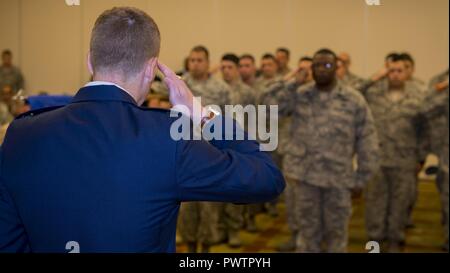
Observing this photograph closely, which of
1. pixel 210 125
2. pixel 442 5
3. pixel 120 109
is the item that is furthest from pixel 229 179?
pixel 442 5

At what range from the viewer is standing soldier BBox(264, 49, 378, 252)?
4.32 metres

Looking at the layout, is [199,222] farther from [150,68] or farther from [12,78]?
[150,68]

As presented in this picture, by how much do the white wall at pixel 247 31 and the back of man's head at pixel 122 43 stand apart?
4.77 feet

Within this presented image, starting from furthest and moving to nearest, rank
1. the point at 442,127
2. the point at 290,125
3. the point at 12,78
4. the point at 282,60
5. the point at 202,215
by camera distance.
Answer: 1. the point at 282,60
2. the point at 12,78
3. the point at 442,127
4. the point at 202,215
5. the point at 290,125

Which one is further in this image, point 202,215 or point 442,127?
point 442,127

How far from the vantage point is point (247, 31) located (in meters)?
7.70

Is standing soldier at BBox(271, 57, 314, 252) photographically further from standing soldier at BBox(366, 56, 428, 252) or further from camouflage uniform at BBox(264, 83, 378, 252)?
standing soldier at BBox(366, 56, 428, 252)

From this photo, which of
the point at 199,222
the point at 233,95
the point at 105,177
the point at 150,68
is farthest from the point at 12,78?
the point at 105,177

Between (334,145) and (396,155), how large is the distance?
117 cm

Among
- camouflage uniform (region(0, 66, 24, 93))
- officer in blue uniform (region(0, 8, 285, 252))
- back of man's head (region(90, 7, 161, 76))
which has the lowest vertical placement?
officer in blue uniform (region(0, 8, 285, 252))

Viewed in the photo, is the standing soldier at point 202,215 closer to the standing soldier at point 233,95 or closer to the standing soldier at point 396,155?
the standing soldier at point 233,95

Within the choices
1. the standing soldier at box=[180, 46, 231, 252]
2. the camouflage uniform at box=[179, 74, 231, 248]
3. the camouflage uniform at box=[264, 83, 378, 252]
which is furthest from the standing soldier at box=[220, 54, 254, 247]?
the camouflage uniform at box=[264, 83, 378, 252]
